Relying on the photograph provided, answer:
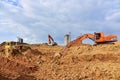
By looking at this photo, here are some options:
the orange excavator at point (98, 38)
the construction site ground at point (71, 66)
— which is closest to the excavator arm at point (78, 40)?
the orange excavator at point (98, 38)

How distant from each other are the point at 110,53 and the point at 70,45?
14.1 feet

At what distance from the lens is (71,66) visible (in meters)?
18.2

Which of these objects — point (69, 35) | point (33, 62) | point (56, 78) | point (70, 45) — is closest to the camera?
point (56, 78)

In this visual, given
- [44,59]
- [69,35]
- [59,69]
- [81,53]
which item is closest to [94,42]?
[81,53]

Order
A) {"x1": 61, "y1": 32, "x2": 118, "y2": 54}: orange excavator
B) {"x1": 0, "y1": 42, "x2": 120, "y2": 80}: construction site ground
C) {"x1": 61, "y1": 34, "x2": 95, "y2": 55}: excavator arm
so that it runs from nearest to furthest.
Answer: {"x1": 0, "y1": 42, "x2": 120, "y2": 80}: construction site ground
{"x1": 61, "y1": 32, "x2": 118, "y2": 54}: orange excavator
{"x1": 61, "y1": 34, "x2": 95, "y2": 55}: excavator arm

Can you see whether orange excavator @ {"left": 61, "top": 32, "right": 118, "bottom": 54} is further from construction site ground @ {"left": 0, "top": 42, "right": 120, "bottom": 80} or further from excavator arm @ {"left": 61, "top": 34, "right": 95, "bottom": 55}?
construction site ground @ {"left": 0, "top": 42, "right": 120, "bottom": 80}

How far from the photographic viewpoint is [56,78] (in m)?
15.8

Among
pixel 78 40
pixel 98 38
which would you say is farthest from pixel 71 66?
pixel 78 40

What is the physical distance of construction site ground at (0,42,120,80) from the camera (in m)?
15.9

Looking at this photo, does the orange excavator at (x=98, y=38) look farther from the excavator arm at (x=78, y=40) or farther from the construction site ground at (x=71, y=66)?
the construction site ground at (x=71, y=66)

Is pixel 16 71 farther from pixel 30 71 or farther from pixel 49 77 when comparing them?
pixel 49 77

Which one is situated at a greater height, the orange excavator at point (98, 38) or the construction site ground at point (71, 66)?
the orange excavator at point (98, 38)

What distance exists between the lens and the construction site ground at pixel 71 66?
626 inches

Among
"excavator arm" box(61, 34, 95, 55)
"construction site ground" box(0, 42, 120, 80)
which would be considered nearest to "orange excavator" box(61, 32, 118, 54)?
"excavator arm" box(61, 34, 95, 55)
